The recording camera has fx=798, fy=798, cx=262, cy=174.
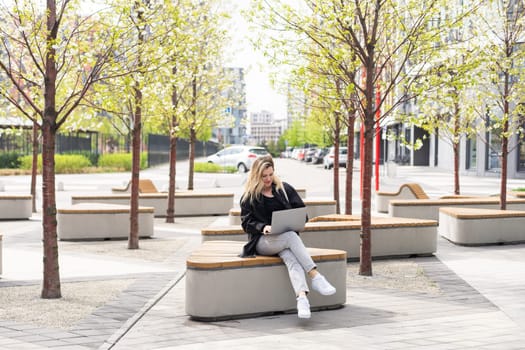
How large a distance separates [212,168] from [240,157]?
9.96 ft

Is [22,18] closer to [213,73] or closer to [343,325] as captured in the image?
[343,325]

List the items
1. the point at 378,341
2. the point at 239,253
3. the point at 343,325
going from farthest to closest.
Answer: the point at 239,253
the point at 343,325
the point at 378,341

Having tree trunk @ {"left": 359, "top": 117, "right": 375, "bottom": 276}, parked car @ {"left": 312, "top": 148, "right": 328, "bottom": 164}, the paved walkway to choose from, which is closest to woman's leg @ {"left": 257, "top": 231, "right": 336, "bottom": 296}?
the paved walkway

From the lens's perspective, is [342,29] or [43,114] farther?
[342,29]

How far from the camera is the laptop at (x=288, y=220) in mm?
7172

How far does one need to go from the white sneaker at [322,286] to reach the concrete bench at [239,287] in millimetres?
287

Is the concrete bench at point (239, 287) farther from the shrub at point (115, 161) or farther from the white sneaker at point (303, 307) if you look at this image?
the shrub at point (115, 161)

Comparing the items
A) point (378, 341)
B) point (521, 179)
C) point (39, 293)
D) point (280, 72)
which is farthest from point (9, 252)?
point (521, 179)

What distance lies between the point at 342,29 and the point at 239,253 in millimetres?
3165

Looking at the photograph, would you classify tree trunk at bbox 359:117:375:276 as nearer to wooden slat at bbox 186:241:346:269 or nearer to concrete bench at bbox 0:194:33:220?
wooden slat at bbox 186:241:346:269

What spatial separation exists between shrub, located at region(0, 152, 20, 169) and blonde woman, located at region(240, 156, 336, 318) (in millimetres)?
38486

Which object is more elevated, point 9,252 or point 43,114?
point 43,114

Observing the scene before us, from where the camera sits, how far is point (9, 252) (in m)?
11.8

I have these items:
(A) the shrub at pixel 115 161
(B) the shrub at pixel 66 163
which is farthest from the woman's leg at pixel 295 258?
(A) the shrub at pixel 115 161
